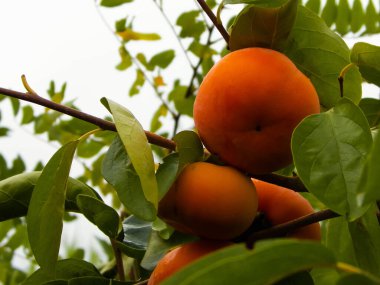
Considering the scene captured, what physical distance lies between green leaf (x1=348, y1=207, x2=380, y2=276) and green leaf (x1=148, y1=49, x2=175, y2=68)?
1.02 meters

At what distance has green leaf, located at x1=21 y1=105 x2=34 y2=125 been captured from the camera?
1.67m

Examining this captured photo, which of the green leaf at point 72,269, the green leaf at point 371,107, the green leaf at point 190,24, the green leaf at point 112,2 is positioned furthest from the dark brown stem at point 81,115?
the green leaf at point 190,24

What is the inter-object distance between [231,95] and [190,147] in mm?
77

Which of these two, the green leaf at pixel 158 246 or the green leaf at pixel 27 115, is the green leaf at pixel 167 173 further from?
the green leaf at pixel 27 115

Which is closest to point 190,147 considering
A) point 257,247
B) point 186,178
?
point 186,178

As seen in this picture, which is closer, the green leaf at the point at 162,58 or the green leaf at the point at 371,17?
the green leaf at the point at 371,17

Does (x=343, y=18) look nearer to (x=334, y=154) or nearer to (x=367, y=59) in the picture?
(x=367, y=59)

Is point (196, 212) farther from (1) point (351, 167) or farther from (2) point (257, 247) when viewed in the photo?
(2) point (257, 247)

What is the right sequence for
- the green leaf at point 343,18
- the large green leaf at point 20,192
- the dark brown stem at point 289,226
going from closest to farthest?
the dark brown stem at point 289,226 < the large green leaf at point 20,192 < the green leaf at point 343,18

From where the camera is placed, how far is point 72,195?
0.82m

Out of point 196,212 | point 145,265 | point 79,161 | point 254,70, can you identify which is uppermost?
point 254,70

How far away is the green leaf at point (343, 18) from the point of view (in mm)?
1450

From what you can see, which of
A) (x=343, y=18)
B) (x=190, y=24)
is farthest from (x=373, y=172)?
(x=190, y=24)

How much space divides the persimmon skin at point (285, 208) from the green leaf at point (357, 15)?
82 cm
